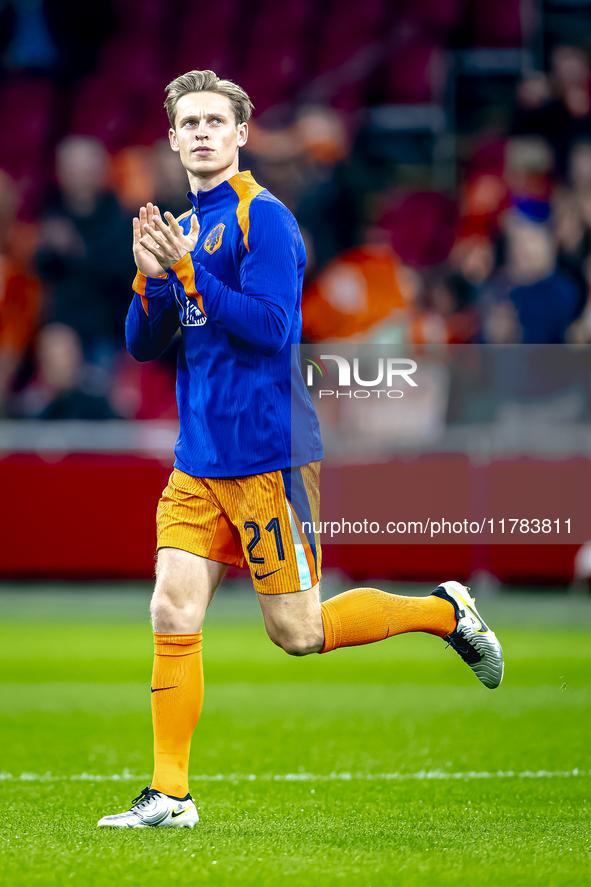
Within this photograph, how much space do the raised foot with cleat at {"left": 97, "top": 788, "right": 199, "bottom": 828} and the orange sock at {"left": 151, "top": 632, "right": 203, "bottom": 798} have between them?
5cm

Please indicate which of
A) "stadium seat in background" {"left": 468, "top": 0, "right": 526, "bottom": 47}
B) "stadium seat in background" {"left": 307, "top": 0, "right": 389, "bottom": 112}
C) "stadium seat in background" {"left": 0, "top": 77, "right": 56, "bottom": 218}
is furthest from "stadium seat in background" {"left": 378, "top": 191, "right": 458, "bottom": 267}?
"stadium seat in background" {"left": 0, "top": 77, "right": 56, "bottom": 218}

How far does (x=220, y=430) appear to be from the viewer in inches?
148

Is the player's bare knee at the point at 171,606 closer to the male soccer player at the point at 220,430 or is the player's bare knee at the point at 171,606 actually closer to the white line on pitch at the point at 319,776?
the male soccer player at the point at 220,430

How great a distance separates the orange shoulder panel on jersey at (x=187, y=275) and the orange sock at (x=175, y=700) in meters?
1.01

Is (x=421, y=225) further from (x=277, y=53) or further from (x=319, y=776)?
(x=319, y=776)

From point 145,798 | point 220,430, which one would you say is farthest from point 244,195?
point 145,798

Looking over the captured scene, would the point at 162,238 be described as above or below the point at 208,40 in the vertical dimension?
below

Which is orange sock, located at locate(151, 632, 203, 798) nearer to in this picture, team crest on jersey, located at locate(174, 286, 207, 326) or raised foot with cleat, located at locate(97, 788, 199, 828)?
raised foot with cleat, located at locate(97, 788, 199, 828)

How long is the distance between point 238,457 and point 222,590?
5618 millimetres

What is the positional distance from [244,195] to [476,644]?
1650 mm

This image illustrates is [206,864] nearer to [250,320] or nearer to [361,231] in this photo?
[250,320]

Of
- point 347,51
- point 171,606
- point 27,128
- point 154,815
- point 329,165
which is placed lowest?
Answer: point 154,815

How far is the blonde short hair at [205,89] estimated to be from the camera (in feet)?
12.7

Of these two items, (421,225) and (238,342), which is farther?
(421,225)
